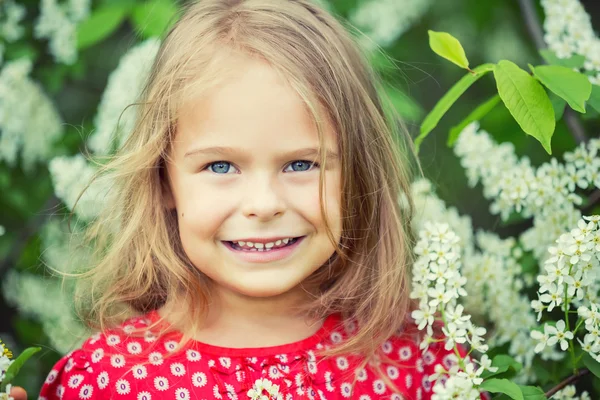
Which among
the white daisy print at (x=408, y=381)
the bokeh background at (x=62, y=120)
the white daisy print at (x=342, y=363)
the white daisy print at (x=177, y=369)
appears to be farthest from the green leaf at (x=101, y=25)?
the white daisy print at (x=408, y=381)

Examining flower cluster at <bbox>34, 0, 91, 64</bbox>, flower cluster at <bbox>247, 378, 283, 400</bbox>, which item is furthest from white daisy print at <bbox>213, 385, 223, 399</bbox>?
flower cluster at <bbox>34, 0, 91, 64</bbox>

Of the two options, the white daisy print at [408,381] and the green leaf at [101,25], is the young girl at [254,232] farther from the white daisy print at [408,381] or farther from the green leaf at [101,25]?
the green leaf at [101,25]

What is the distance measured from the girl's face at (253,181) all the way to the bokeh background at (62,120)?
81cm

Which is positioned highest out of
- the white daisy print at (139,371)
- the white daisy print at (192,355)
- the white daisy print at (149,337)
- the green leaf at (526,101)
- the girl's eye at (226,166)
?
the green leaf at (526,101)

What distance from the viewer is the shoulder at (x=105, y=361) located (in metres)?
2.15

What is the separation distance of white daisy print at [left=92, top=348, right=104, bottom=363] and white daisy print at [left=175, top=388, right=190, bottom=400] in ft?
0.75

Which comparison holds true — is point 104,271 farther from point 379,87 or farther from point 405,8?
point 405,8

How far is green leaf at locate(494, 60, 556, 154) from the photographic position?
6.52 ft

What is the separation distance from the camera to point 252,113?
6.59 feet

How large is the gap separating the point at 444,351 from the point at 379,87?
78cm

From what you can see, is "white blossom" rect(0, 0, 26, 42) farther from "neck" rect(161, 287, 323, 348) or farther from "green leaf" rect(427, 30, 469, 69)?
"green leaf" rect(427, 30, 469, 69)

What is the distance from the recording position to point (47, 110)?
11.5ft

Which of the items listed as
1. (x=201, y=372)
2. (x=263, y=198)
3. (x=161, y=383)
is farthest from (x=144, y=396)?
(x=263, y=198)

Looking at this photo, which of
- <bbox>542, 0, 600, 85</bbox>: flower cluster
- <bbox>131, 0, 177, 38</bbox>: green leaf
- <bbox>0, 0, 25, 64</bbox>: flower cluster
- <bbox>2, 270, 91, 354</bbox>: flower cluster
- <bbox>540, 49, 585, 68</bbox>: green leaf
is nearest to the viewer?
<bbox>540, 49, 585, 68</bbox>: green leaf
